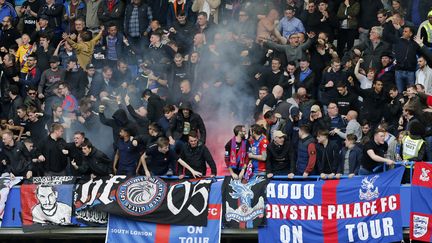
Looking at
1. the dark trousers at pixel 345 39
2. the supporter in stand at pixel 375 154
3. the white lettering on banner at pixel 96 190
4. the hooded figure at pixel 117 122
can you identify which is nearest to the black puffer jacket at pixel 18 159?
the white lettering on banner at pixel 96 190

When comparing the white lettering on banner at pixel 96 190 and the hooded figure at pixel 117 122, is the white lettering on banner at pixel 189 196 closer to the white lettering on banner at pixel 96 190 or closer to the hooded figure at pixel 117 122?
the white lettering on banner at pixel 96 190

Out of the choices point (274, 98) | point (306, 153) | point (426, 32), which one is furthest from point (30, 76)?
point (426, 32)

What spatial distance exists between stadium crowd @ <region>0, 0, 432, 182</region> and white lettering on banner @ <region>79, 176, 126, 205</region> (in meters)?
0.26

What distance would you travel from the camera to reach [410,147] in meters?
20.2

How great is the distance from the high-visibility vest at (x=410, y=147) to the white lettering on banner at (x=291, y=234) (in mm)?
2115

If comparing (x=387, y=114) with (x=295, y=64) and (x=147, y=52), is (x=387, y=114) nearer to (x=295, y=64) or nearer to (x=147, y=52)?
(x=295, y=64)

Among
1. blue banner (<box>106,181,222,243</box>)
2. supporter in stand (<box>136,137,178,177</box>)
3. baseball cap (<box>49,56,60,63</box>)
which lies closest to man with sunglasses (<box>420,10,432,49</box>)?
blue banner (<box>106,181,222,243</box>)

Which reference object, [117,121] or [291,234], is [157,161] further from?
[291,234]

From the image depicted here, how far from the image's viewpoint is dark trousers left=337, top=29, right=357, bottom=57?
25281 millimetres

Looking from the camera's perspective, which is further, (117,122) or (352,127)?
(117,122)

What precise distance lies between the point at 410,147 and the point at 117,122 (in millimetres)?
5807

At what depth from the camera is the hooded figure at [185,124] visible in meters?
22.4

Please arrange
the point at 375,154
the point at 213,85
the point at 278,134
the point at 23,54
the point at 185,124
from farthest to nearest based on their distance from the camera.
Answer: the point at 23,54 < the point at 213,85 < the point at 185,124 < the point at 278,134 < the point at 375,154

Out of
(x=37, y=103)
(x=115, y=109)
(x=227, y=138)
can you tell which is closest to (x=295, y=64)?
(x=227, y=138)
